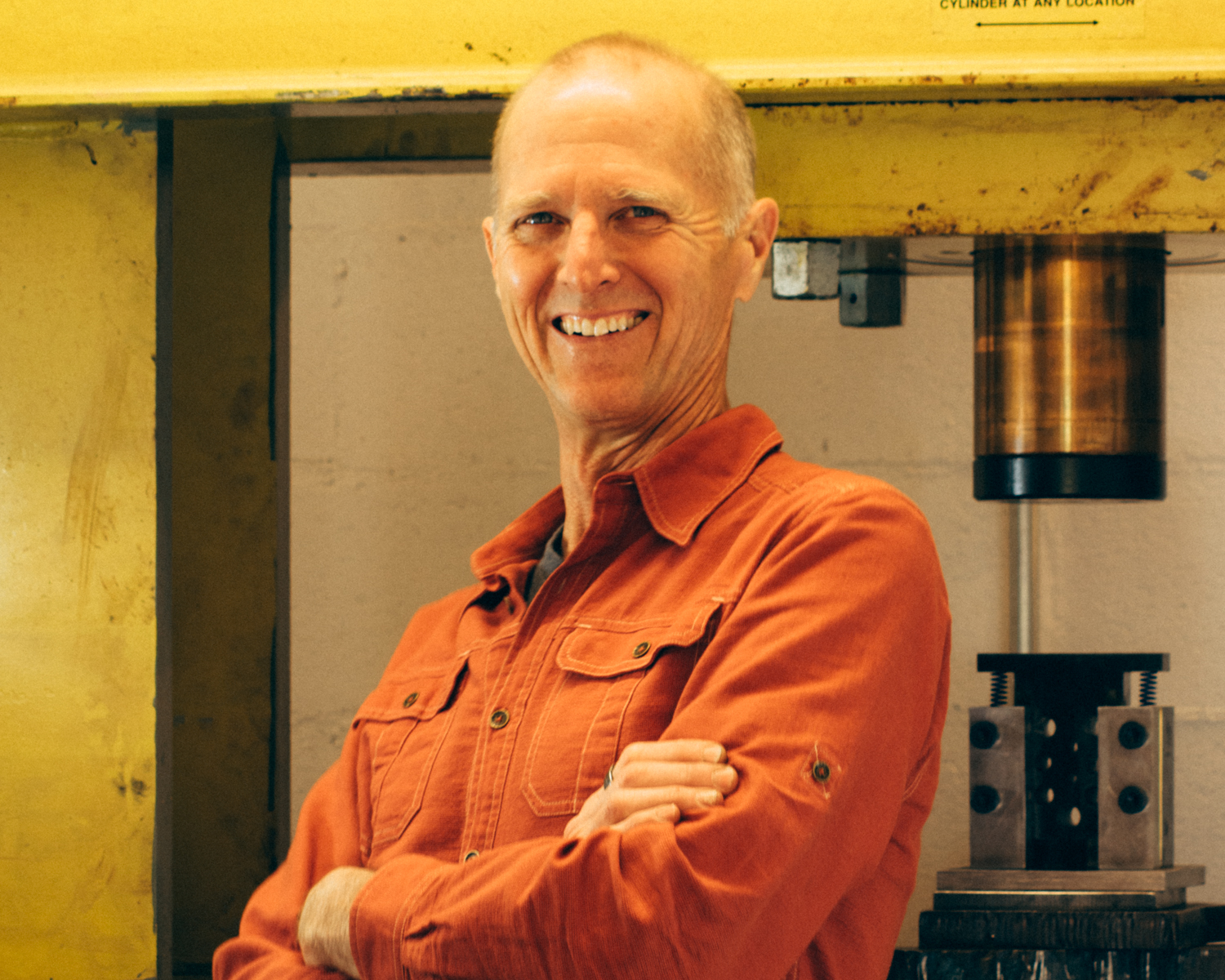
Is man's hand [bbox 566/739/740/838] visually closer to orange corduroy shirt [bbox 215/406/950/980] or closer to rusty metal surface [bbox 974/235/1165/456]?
orange corduroy shirt [bbox 215/406/950/980]

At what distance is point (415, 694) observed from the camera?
3.72 ft

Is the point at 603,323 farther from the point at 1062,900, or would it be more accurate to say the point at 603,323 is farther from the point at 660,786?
the point at 1062,900

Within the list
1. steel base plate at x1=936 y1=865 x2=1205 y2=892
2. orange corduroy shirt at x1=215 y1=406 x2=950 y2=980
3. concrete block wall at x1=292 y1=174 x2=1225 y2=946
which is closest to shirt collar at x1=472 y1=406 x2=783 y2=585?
orange corduroy shirt at x1=215 y1=406 x2=950 y2=980

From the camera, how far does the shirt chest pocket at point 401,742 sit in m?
1.04

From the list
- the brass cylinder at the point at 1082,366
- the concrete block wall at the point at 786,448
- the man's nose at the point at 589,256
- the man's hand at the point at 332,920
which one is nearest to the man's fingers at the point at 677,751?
the man's hand at the point at 332,920

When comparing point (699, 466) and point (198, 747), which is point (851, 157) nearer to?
point (699, 466)

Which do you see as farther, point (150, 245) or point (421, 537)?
point (421, 537)

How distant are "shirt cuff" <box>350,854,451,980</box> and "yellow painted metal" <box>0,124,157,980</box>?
458mm

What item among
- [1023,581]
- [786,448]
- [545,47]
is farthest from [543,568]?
[1023,581]

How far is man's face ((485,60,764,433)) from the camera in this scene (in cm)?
100

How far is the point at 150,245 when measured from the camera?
4.23 ft

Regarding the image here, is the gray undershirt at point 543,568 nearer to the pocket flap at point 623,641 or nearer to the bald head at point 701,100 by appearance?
the pocket flap at point 623,641

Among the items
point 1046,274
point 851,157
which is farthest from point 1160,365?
point 851,157

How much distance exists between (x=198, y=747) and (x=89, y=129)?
76cm
